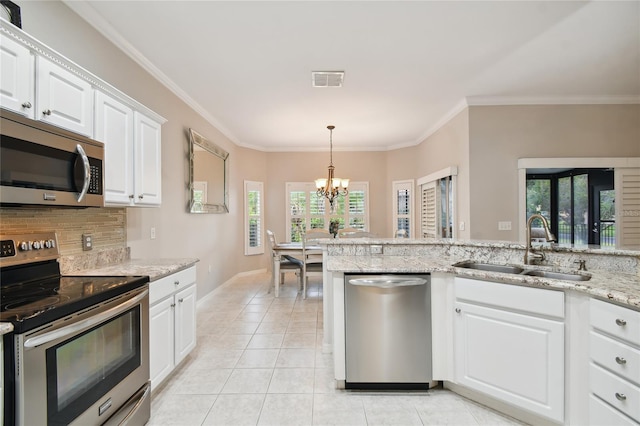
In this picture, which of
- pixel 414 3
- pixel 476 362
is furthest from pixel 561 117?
pixel 476 362

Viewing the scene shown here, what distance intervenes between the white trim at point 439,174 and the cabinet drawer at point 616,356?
2937mm

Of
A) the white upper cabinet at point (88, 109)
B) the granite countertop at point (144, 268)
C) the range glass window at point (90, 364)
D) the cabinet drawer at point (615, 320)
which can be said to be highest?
the white upper cabinet at point (88, 109)

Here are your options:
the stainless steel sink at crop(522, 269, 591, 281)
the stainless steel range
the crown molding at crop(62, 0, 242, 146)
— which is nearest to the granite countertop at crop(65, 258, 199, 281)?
the stainless steel range

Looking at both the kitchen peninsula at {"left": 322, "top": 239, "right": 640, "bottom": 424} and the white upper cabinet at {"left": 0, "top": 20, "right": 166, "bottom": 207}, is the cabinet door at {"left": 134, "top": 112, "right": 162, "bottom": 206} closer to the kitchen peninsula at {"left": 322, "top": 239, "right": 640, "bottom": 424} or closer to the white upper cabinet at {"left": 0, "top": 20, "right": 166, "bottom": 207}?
the white upper cabinet at {"left": 0, "top": 20, "right": 166, "bottom": 207}

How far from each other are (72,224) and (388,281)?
2.22m

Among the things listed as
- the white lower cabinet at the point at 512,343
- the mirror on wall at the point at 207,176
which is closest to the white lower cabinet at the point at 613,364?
the white lower cabinet at the point at 512,343

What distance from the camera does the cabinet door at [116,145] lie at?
73.9 inches

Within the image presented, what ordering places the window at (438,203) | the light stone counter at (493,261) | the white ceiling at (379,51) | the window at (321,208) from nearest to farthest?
1. the light stone counter at (493,261)
2. the white ceiling at (379,51)
3. the window at (438,203)
4. the window at (321,208)

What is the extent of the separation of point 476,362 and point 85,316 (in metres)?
2.25

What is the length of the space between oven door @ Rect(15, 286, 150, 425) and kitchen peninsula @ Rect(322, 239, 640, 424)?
1.25 metres

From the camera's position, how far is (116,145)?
1998 mm

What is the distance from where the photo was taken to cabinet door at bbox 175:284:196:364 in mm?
2217

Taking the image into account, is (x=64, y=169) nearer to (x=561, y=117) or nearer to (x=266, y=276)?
(x=266, y=276)

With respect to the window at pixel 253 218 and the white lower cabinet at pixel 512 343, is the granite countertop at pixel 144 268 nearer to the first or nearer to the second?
the white lower cabinet at pixel 512 343
